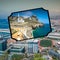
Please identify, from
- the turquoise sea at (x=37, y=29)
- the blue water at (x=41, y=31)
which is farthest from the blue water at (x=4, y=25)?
the blue water at (x=41, y=31)

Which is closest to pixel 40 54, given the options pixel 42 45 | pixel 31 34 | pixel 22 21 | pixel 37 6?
pixel 42 45

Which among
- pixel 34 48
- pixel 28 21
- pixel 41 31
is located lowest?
pixel 34 48

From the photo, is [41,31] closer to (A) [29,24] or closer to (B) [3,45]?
(A) [29,24]

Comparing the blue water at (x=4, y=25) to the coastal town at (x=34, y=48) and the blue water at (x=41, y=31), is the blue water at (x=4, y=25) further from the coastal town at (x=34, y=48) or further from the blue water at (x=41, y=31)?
the blue water at (x=41, y=31)

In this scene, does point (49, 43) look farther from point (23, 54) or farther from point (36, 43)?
point (23, 54)

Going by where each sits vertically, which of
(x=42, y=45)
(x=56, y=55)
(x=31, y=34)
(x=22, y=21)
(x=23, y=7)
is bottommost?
(x=56, y=55)

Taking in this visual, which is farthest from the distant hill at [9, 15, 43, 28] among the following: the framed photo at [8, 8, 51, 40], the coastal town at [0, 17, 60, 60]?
the coastal town at [0, 17, 60, 60]

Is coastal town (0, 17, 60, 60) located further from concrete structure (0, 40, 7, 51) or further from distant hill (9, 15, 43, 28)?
distant hill (9, 15, 43, 28)

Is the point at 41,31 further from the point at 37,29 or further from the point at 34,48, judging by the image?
the point at 34,48

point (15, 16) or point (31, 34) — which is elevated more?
point (15, 16)

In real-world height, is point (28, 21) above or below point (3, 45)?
above

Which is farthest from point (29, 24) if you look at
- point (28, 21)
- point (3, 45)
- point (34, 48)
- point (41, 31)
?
point (3, 45)
